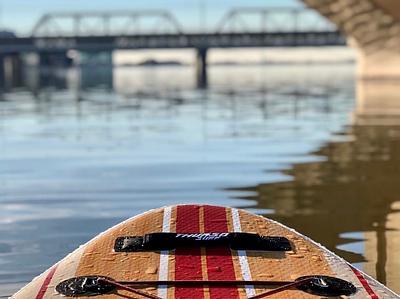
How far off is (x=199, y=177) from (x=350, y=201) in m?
2.31

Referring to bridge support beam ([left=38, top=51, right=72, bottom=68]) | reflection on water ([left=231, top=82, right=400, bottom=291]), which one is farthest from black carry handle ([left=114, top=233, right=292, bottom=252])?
bridge support beam ([left=38, top=51, right=72, bottom=68])

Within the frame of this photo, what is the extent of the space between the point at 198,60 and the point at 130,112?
2850 inches

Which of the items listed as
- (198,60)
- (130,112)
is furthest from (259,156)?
(198,60)

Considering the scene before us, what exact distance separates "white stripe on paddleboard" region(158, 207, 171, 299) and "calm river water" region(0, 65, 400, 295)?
1808 millimetres

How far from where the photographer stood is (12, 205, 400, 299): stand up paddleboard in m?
3.05

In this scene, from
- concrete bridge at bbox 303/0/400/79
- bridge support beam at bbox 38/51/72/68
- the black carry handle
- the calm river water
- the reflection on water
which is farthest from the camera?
bridge support beam at bbox 38/51/72/68

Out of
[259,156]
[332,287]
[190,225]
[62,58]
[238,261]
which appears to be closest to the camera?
[332,287]

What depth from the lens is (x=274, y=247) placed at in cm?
353

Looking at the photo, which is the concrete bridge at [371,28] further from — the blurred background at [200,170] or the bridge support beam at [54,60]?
the bridge support beam at [54,60]

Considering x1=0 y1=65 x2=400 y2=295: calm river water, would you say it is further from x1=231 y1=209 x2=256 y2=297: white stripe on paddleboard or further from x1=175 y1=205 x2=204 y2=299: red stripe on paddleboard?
x1=175 y1=205 x2=204 y2=299: red stripe on paddleboard

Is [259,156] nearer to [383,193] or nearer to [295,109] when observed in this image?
[383,193]

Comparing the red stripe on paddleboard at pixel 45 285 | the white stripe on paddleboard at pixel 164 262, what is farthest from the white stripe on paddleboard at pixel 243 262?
the red stripe on paddleboard at pixel 45 285

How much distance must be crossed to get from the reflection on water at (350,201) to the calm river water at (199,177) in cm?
1

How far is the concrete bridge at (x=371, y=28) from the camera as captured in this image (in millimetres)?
49406
